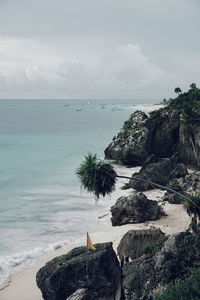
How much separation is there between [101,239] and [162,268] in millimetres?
17410

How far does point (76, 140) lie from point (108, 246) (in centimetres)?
11864

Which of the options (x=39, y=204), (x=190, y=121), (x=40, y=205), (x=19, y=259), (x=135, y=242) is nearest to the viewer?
(x=135, y=242)

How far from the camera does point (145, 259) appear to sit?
32.5 m

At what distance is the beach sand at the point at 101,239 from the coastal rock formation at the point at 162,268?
8.43 meters

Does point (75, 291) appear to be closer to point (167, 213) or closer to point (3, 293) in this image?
point (3, 293)

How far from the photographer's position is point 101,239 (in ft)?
154

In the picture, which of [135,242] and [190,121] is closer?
[135,242]

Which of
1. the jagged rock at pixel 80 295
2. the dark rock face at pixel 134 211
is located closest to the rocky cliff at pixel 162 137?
the dark rock face at pixel 134 211

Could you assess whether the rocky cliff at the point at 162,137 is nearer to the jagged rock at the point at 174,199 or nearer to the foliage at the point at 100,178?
the jagged rock at the point at 174,199

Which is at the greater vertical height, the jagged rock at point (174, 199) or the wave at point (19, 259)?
the jagged rock at point (174, 199)

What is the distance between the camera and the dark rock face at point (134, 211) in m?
50.7

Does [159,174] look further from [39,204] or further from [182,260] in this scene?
[182,260]

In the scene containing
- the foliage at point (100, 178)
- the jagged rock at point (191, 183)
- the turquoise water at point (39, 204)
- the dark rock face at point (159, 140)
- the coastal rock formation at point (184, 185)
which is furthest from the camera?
the dark rock face at point (159, 140)

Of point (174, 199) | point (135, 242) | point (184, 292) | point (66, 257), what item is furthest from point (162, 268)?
point (174, 199)
